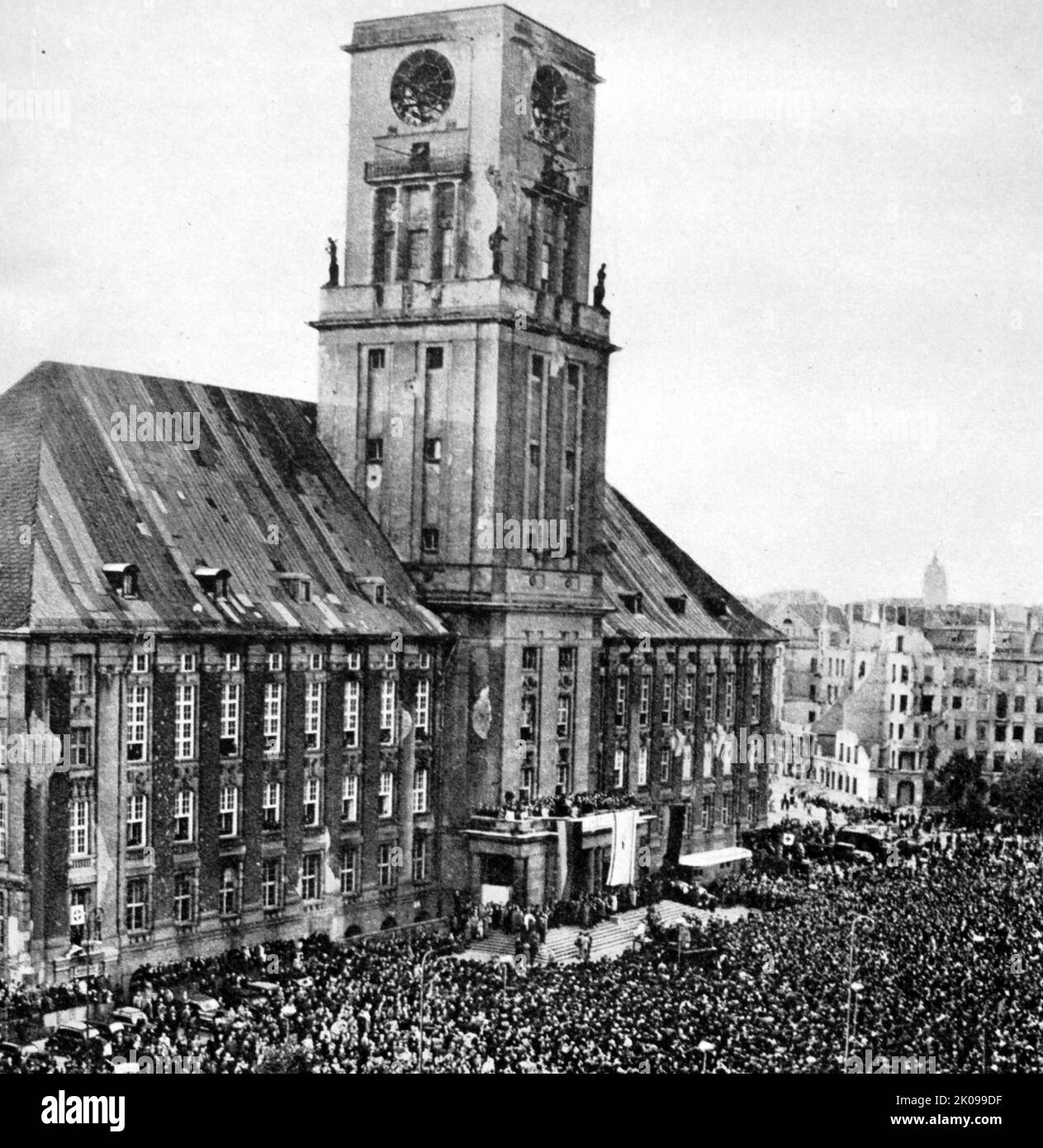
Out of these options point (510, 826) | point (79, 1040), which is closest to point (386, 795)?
point (510, 826)

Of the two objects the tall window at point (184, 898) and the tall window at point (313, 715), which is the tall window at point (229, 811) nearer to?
the tall window at point (184, 898)

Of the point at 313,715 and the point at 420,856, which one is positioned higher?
the point at 313,715

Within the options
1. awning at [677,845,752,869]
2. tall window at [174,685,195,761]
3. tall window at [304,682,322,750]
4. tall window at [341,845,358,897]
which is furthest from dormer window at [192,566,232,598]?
awning at [677,845,752,869]

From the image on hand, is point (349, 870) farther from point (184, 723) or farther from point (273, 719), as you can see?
point (184, 723)

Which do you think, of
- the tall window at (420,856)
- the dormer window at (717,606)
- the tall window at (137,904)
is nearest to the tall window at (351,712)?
the tall window at (420,856)

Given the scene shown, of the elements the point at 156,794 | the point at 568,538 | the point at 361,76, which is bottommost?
the point at 156,794
